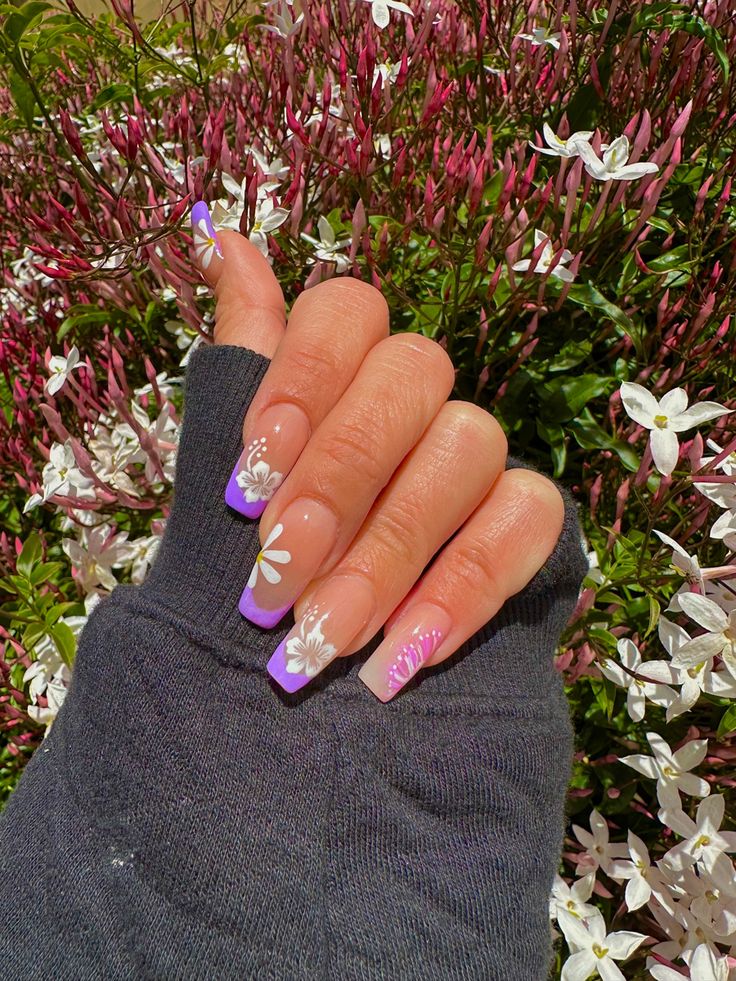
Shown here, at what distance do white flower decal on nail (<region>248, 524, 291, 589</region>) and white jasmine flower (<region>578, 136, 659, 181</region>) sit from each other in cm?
91

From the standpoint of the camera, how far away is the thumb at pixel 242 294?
1.15 metres

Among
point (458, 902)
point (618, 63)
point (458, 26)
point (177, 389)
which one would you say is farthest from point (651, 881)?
point (458, 26)

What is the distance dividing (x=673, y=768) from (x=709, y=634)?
1.07 ft

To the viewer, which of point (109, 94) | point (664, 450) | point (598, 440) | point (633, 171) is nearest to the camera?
point (664, 450)

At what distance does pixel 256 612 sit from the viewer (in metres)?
1.03

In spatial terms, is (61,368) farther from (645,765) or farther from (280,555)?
(645,765)

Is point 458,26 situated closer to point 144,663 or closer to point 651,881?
point 144,663

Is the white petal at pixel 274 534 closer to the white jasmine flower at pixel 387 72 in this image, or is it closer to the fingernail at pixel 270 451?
the fingernail at pixel 270 451

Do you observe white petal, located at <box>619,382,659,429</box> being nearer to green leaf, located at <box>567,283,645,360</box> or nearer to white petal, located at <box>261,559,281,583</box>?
green leaf, located at <box>567,283,645,360</box>

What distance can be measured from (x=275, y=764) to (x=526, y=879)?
0.39 metres

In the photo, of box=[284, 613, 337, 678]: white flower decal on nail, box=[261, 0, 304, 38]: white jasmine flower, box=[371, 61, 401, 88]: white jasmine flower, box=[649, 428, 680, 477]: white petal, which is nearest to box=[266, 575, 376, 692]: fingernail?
box=[284, 613, 337, 678]: white flower decal on nail

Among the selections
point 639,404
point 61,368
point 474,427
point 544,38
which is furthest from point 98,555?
point 544,38

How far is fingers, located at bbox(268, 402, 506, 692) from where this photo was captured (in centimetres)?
101

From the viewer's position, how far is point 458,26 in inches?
85.9
